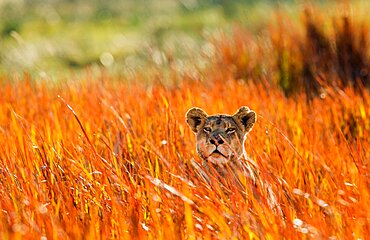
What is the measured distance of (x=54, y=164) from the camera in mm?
3484

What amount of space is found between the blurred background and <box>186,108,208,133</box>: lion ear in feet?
11.0

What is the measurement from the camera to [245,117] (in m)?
3.63

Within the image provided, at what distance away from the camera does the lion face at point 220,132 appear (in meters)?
3.38

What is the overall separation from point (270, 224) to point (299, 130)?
1614mm

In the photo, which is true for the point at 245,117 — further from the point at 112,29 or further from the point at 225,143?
the point at 112,29

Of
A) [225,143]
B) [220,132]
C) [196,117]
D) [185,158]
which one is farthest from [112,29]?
[225,143]

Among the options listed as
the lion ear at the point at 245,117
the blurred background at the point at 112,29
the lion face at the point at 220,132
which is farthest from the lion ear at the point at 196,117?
the blurred background at the point at 112,29

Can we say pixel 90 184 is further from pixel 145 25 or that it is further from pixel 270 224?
pixel 145 25

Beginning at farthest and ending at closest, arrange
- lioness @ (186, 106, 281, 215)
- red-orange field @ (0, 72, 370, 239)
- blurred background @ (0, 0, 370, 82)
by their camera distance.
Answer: blurred background @ (0, 0, 370, 82) < lioness @ (186, 106, 281, 215) < red-orange field @ (0, 72, 370, 239)

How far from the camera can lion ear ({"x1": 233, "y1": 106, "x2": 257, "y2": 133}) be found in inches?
142

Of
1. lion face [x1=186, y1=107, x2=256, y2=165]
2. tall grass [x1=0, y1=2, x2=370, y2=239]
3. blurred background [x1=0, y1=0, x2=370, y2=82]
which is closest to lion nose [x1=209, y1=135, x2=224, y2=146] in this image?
lion face [x1=186, y1=107, x2=256, y2=165]

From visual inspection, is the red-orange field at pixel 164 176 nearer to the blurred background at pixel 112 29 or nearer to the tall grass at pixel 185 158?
the tall grass at pixel 185 158

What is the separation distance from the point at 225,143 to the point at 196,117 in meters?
0.29

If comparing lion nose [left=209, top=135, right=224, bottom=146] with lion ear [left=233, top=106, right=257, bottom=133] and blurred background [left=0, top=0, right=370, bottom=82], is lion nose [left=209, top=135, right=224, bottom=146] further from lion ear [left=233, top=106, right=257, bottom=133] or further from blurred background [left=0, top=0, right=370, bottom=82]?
blurred background [left=0, top=0, right=370, bottom=82]
